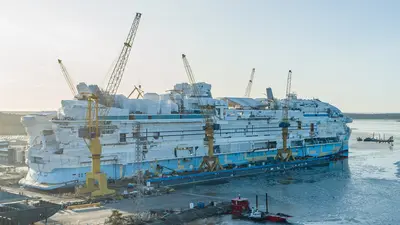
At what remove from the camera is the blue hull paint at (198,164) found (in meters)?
42.3

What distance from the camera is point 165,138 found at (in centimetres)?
4988

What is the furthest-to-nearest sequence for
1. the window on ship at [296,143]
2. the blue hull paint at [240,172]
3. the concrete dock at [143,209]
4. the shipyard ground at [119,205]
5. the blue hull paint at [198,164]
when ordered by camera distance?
the window on ship at [296,143], the blue hull paint at [240,172], the blue hull paint at [198,164], the shipyard ground at [119,205], the concrete dock at [143,209]

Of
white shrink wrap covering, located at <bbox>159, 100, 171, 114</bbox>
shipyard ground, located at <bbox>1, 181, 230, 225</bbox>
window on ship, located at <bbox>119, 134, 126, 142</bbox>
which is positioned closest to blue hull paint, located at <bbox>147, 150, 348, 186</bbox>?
shipyard ground, located at <bbox>1, 181, 230, 225</bbox>

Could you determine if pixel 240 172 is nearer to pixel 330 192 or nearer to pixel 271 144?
pixel 271 144

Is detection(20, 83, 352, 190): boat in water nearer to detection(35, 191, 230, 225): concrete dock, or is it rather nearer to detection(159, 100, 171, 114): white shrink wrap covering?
detection(159, 100, 171, 114): white shrink wrap covering

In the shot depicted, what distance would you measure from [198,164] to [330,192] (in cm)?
1549

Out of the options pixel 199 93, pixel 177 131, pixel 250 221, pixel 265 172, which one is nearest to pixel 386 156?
pixel 265 172

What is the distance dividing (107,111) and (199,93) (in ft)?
51.5

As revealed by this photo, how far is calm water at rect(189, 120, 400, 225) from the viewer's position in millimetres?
34594

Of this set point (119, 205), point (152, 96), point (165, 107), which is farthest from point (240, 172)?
point (119, 205)

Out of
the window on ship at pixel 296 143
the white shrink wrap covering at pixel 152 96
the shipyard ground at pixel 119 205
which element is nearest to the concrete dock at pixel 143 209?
the shipyard ground at pixel 119 205

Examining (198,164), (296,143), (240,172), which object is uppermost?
(296,143)

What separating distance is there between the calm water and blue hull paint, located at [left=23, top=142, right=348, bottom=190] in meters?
3.28

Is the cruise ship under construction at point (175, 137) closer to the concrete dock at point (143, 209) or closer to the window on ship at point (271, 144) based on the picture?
the window on ship at point (271, 144)
